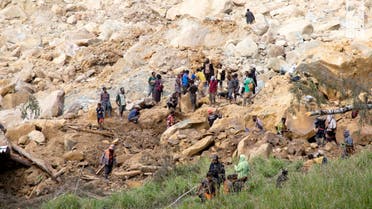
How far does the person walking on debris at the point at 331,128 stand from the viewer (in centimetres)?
1431

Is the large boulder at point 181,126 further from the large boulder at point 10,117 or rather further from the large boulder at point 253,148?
the large boulder at point 10,117

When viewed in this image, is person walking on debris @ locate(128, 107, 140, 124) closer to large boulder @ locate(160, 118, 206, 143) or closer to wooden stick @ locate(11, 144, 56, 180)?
large boulder @ locate(160, 118, 206, 143)

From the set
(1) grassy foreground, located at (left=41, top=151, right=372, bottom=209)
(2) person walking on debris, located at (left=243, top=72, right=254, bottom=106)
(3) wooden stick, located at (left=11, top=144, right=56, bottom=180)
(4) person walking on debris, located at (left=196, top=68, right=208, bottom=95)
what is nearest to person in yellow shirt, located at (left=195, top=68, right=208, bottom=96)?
(4) person walking on debris, located at (left=196, top=68, right=208, bottom=95)

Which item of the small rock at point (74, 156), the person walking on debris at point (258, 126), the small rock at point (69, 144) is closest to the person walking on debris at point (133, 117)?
the small rock at point (69, 144)

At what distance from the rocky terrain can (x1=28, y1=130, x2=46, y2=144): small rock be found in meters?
0.05

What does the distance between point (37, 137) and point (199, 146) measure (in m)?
4.10

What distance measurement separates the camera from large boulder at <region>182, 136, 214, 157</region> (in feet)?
48.5

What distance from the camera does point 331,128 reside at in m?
14.3

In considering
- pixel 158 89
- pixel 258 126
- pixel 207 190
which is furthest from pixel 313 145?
pixel 158 89

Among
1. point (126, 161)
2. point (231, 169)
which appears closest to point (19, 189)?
point (126, 161)

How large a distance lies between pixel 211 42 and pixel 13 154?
9562 mm

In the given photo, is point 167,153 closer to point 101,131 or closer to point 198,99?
point 101,131

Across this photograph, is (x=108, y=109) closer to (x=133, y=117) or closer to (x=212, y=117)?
(x=133, y=117)

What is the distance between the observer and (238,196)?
10188 mm
